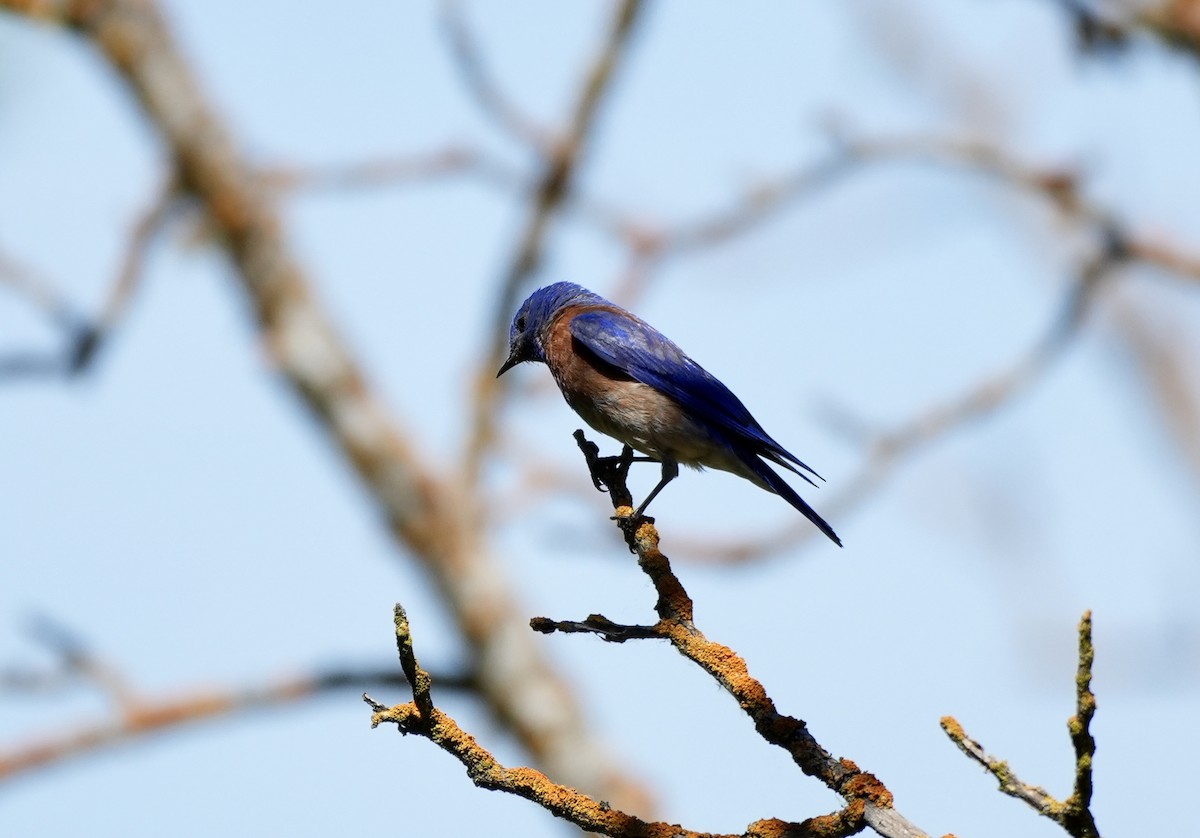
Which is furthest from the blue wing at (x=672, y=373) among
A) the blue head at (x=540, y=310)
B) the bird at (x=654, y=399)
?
the blue head at (x=540, y=310)

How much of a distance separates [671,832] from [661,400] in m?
2.34

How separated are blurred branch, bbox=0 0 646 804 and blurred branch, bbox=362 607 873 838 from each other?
24.7 feet

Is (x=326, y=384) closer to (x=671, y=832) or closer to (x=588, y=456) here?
(x=588, y=456)

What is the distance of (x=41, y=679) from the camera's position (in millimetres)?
7879

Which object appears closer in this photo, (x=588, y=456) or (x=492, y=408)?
(x=588, y=456)

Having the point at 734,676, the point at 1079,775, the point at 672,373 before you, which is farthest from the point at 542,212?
the point at 1079,775

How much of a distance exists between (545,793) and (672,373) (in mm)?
2364

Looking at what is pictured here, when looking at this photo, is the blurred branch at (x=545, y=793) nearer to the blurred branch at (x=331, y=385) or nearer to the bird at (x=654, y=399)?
the bird at (x=654, y=399)

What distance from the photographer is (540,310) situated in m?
5.69

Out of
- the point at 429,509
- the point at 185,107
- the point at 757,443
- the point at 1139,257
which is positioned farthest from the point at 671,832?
the point at 185,107

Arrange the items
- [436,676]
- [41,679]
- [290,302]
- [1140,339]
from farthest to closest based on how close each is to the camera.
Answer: [1140,339] → [290,302] → [436,676] → [41,679]

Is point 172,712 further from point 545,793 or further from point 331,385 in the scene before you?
point 545,793

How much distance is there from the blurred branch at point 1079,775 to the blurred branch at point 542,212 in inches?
293

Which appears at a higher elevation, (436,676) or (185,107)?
(185,107)
